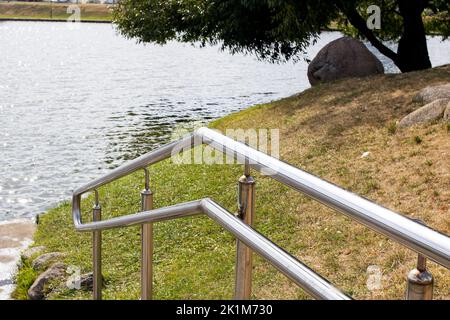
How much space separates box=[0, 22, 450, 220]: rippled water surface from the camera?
1575cm

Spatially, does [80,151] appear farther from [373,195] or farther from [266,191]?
[373,195]

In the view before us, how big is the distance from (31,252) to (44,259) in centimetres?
81

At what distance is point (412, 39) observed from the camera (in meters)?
17.2

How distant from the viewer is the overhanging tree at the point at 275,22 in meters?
16.2

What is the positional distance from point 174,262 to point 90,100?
22.9 meters

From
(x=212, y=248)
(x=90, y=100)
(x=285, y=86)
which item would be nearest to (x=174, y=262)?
(x=212, y=248)

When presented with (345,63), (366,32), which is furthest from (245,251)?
(366,32)

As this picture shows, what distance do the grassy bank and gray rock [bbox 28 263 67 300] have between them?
98.4 m

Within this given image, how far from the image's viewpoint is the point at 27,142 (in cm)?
1986

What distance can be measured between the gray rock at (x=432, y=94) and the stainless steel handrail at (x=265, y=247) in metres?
8.79

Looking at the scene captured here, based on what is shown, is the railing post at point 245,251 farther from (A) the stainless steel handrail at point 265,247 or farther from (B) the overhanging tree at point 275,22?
(B) the overhanging tree at point 275,22

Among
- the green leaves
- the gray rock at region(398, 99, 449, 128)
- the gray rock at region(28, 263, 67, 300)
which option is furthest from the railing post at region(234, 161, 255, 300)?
the green leaves

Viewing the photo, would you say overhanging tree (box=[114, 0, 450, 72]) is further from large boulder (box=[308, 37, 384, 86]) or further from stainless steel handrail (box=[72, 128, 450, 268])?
stainless steel handrail (box=[72, 128, 450, 268])
